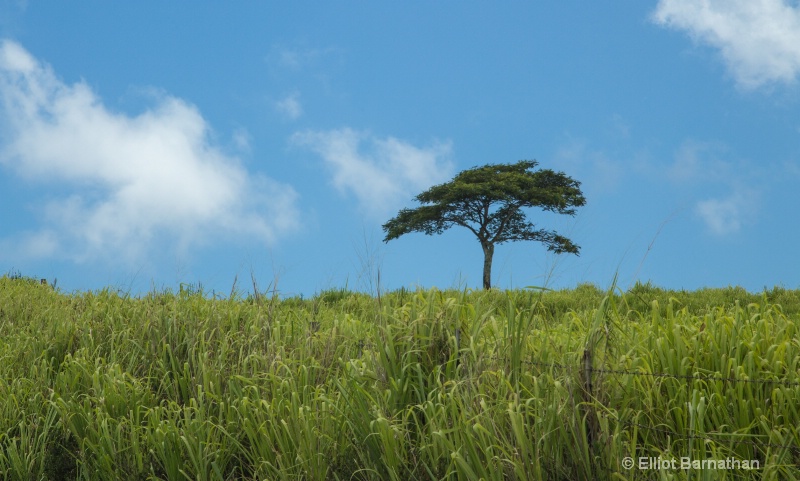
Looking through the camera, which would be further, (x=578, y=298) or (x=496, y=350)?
(x=578, y=298)

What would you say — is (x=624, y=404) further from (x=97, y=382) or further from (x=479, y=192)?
(x=479, y=192)

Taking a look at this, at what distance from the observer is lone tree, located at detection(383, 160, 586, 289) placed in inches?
1262

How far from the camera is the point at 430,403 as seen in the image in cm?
383

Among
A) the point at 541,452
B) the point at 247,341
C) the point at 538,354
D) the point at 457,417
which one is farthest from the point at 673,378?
the point at 247,341

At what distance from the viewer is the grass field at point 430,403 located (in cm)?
355

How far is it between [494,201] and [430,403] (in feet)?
97.4

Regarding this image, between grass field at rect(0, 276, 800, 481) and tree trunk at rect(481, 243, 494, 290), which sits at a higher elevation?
tree trunk at rect(481, 243, 494, 290)

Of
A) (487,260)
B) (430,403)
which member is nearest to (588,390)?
(430,403)

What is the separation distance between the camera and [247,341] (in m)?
5.96

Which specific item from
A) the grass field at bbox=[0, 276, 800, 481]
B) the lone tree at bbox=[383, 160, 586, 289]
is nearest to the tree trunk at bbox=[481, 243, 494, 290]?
the lone tree at bbox=[383, 160, 586, 289]

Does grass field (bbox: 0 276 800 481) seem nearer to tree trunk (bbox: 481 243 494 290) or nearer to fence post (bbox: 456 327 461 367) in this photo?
fence post (bbox: 456 327 461 367)

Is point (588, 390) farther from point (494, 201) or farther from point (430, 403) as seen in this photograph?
point (494, 201)

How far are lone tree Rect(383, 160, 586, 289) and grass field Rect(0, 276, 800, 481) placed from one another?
26.7m

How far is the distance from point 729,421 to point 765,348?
0.96 m
